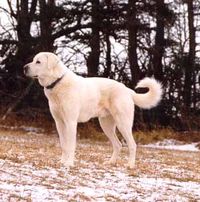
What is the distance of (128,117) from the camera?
1000cm

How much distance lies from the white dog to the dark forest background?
52.1ft

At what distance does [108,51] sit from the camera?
93.5 ft

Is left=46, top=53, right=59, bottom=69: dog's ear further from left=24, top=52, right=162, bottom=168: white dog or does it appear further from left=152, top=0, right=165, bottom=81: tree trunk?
left=152, top=0, right=165, bottom=81: tree trunk

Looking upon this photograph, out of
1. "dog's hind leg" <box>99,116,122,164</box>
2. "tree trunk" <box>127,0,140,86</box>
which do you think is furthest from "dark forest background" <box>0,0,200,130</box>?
"dog's hind leg" <box>99,116,122,164</box>

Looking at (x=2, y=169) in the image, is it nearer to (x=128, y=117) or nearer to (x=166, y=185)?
(x=166, y=185)

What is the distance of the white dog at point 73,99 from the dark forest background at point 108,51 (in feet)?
52.1

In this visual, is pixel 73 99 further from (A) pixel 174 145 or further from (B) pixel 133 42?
(B) pixel 133 42


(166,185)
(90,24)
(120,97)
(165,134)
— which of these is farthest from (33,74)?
(90,24)

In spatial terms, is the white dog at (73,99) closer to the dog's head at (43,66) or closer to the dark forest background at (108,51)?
the dog's head at (43,66)

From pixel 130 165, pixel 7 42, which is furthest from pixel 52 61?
pixel 7 42

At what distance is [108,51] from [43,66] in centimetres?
1934

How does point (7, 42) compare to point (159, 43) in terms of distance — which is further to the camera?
point (159, 43)

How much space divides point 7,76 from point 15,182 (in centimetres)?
2160

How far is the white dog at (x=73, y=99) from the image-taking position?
9078mm
